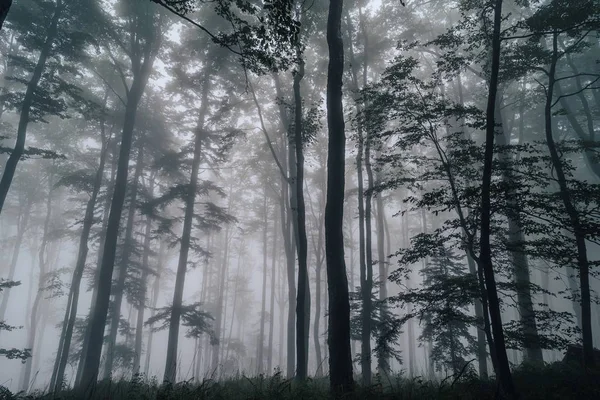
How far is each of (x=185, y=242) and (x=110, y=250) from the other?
10.5 feet

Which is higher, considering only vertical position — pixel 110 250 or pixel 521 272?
pixel 110 250

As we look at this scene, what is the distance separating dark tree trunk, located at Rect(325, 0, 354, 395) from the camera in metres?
6.66

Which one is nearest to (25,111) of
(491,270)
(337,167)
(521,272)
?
(337,167)

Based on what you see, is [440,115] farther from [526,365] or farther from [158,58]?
[158,58]

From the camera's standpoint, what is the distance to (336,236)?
754 cm

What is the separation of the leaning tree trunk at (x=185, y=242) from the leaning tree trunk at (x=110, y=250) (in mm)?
2703

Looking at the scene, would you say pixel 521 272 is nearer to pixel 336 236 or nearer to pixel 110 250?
pixel 336 236

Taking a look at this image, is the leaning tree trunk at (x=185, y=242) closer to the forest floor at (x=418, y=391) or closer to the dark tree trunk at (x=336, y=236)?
the forest floor at (x=418, y=391)

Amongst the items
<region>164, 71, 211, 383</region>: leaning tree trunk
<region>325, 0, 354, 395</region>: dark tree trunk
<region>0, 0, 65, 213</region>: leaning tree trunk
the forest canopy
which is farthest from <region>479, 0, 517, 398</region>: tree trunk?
<region>0, 0, 65, 213</region>: leaning tree trunk

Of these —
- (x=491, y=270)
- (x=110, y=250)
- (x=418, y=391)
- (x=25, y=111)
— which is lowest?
(x=418, y=391)

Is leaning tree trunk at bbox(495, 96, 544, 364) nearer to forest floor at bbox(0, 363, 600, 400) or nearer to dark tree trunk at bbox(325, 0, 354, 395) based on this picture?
forest floor at bbox(0, 363, 600, 400)

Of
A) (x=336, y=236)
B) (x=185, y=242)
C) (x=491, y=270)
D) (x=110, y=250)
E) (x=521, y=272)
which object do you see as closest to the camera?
(x=491, y=270)

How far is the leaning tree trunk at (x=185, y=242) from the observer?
47.2 ft

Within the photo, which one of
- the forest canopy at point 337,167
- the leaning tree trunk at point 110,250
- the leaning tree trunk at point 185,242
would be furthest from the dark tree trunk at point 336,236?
the leaning tree trunk at point 110,250
